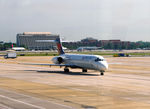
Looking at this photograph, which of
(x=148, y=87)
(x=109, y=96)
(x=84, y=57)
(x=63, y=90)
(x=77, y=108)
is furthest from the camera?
(x=84, y=57)

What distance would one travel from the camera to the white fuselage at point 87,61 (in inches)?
2098

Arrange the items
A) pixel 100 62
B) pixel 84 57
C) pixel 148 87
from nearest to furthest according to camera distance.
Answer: pixel 148 87, pixel 100 62, pixel 84 57

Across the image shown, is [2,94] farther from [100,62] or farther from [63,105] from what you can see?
[100,62]

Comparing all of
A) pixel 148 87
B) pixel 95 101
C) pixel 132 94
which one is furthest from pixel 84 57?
pixel 95 101

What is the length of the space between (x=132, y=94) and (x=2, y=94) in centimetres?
1276

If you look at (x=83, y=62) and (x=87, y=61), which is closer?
(x=87, y=61)

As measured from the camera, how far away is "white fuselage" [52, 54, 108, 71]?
53281mm

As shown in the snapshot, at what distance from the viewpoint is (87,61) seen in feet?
185

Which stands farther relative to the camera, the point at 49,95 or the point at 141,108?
the point at 49,95

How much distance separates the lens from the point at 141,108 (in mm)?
25875

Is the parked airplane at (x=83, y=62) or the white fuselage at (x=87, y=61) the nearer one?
the white fuselage at (x=87, y=61)

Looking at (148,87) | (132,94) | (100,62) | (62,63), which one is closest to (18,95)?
(132,94)

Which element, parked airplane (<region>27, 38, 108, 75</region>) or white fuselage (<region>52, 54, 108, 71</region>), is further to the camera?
parked airplane (<region>27, 38, 108, 75</region>)

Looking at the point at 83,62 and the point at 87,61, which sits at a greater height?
the point at 87,61
